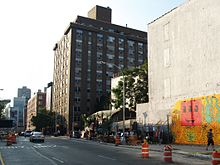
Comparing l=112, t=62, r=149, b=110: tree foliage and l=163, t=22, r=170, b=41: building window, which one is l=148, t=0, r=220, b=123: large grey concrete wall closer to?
l=163, t=22, r=170, b=41: building window

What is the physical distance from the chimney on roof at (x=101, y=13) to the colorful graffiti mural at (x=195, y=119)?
76.6 metres

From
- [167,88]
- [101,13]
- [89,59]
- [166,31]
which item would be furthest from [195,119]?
[101,13]

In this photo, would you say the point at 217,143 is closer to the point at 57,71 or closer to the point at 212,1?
the point at 212,1

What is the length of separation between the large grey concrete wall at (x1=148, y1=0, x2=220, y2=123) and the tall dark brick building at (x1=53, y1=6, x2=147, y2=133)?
4948 cm

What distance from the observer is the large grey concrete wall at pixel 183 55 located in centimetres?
3120

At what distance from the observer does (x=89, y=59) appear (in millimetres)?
98125

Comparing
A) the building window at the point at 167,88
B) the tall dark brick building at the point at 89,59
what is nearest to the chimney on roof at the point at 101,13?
the tall dark brick building at the point at 89,59

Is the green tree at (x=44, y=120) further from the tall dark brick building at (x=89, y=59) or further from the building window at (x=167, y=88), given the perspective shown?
the building window at (x=167, y=88)

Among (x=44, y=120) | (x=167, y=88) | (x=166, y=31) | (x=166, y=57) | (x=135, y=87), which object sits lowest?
(x=44, y=120)

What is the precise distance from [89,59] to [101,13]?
64.8 feet

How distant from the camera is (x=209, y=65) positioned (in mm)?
31266

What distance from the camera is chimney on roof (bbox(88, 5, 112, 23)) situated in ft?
354

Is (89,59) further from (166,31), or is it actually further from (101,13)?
(166,31)

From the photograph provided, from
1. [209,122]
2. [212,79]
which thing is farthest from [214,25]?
[209,122]
